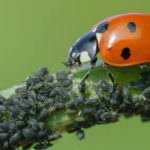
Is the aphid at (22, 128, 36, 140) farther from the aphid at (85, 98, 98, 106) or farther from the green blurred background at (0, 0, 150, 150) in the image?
the green blurred background at (0, 0, 150, 150)

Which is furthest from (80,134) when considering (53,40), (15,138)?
(53,40)

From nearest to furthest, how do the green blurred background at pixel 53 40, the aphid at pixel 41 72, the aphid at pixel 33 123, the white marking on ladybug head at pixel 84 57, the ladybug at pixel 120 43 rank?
the aphid at pixel 33 123 < the aphid at pixel 41 72 < the ladybug at pixel 120 43 < the white marking on ladybug head at pixel 84 57 < the green blurred background at pixel 53 40

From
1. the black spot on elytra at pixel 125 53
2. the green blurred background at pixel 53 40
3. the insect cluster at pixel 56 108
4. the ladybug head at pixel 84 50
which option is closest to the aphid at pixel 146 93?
the insect cluster at pixel 56 108

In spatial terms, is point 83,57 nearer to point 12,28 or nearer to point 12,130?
point 12,130

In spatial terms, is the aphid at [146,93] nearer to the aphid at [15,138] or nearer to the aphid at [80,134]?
the aphid at [80,134]

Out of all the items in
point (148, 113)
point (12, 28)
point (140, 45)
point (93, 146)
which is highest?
point (12, 28)

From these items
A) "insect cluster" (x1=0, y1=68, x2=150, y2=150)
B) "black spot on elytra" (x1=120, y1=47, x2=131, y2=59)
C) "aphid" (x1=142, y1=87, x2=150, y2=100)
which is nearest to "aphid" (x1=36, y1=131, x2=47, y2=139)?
"insect cluster" (x1=0, y1=68, x2=150, y2=150)

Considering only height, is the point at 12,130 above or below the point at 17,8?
below

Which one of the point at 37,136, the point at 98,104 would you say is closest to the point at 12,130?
the point at 37,136
